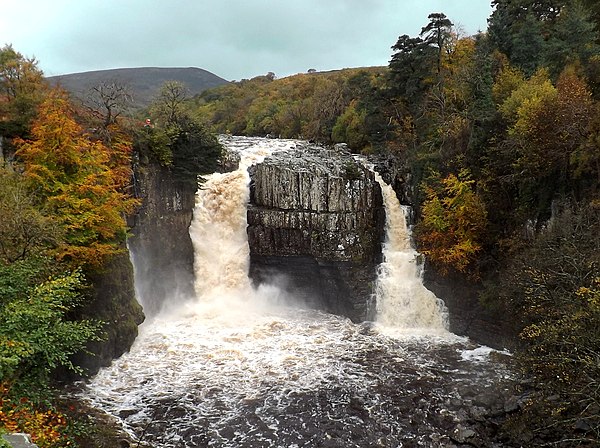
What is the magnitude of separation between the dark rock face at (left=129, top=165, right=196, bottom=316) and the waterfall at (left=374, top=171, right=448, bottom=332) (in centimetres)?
1201

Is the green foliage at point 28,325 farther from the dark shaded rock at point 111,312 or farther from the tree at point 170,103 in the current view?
the tree at point 170,103

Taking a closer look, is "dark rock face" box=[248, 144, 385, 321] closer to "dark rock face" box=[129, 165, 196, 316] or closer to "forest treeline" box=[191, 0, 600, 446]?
"forest treeline" box=[191, 0, 600, 446]

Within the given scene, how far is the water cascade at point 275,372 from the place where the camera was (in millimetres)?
15758

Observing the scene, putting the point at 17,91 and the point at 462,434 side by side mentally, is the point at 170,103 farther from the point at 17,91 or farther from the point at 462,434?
the point at 462,434

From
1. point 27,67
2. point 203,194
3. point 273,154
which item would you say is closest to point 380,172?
point 273,154

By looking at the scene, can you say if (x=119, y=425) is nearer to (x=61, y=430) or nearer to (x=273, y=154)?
(x=61, y=430)

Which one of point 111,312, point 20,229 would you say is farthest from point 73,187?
point 111,312

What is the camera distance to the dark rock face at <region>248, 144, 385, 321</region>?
27.2 meters

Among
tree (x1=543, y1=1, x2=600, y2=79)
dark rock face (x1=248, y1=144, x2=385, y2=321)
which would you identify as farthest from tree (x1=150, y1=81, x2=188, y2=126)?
tree (x1=543, y1=1, x2=600, y2=79)

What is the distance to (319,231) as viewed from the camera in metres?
27.5

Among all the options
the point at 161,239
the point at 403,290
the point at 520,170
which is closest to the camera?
the point at 520,170

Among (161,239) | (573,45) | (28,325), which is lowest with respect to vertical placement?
(28,325)

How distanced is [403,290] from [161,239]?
48.2 ft

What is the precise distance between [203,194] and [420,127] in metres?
16.0
